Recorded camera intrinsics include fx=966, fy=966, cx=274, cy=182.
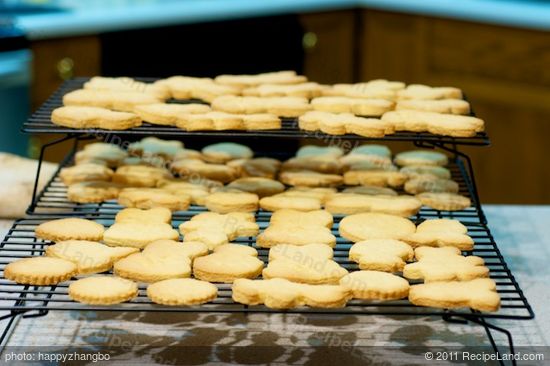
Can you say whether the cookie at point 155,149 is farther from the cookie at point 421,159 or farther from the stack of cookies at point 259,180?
the cookie at point 421,159

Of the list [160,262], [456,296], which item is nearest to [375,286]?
[456,296]

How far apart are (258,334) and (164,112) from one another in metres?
0.54

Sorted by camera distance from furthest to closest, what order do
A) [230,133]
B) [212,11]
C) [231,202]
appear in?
1. [212,11]
2. [231,202]
3. [230,133]

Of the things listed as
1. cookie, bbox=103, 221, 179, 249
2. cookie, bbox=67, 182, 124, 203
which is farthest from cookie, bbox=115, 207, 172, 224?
cookie, bbox=67, 182, 124, 203

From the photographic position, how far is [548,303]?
210 centimetres

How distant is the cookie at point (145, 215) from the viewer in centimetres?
213

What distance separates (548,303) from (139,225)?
901 millimetres

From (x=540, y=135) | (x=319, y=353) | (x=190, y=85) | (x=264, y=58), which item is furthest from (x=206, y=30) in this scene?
(x=319, y=353)

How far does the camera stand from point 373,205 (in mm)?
2242

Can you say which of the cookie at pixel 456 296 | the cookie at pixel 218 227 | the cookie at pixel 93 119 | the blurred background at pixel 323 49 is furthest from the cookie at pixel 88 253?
the blurred background at pixel 323 49

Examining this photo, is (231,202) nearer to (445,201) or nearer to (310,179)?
(310,179)

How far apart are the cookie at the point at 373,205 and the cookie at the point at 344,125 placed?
21cm

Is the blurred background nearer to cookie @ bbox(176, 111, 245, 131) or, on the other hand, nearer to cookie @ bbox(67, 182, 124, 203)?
cookie @ bbox(67, 182, 124, 203)

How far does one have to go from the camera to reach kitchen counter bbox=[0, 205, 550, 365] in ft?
6.22
